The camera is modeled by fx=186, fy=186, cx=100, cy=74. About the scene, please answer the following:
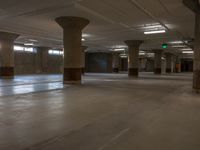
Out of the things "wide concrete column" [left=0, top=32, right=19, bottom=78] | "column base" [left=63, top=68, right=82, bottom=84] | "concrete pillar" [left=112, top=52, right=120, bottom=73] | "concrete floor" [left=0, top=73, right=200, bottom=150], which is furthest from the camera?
"concrete pillar" [left=112, top=52, right=120, bottom=73]

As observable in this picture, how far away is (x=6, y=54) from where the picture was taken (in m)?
15.9

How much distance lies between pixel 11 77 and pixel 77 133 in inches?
594

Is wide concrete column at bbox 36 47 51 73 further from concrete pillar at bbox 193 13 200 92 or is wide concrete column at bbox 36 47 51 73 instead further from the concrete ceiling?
concrete pillar at bbox 193 13 200 92

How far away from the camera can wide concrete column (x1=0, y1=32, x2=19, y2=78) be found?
15.6 metres

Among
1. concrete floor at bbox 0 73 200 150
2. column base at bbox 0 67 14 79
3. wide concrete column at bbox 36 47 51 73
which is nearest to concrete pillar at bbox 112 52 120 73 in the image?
wide concrete column at bbox 36 47 51 73

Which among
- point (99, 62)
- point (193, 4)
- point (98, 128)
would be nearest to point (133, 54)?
point (193, 4)

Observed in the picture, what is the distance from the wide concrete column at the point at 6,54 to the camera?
15.6m

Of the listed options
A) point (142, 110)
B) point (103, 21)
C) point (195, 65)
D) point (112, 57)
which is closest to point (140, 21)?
point (103, 21)

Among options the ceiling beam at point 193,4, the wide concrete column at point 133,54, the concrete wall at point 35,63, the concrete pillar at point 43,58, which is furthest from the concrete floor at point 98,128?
the concrete pillar at point 43,58

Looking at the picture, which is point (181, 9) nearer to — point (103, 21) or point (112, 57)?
point (103, 21)

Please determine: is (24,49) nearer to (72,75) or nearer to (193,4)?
(72,75)

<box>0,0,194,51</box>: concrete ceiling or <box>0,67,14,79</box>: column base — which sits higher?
<box>0,0,194,51</box>: concrete ceiling

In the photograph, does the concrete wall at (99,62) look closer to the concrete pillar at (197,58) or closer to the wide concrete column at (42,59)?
the wide concrete column at (42,59)

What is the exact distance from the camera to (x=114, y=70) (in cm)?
3612
